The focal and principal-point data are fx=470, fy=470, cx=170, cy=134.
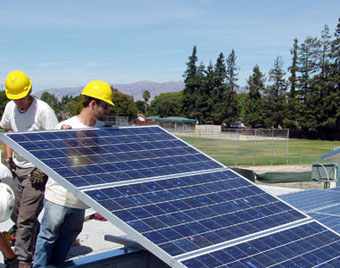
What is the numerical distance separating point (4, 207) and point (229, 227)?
7.14ft

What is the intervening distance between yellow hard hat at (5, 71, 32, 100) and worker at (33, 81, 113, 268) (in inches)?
32.5

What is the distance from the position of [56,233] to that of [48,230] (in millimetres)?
88

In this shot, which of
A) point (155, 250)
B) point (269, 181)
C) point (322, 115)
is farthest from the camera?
point (322, 115)

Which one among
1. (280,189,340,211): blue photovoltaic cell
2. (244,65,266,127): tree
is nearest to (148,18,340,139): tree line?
(244,65,266,127): tree

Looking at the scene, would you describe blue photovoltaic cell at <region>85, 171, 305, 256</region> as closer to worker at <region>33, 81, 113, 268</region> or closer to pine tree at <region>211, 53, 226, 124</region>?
worker at <region>33, 81, 113, 268</region>

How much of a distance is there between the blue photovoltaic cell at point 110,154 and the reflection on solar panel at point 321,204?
169 centimetres

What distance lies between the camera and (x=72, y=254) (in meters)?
6.84

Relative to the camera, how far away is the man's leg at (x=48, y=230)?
4.27 metres

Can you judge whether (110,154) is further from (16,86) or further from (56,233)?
(16,86)

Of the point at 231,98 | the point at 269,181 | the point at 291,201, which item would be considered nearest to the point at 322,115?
the point at 231,98

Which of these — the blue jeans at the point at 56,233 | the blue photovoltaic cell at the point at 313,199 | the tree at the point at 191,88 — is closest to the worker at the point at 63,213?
the blue jeans at the point at 56,233

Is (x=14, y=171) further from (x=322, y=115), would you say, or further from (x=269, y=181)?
(x=322, y=115)

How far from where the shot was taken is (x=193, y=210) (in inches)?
156

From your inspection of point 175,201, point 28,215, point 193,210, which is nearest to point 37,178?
point 28,215
